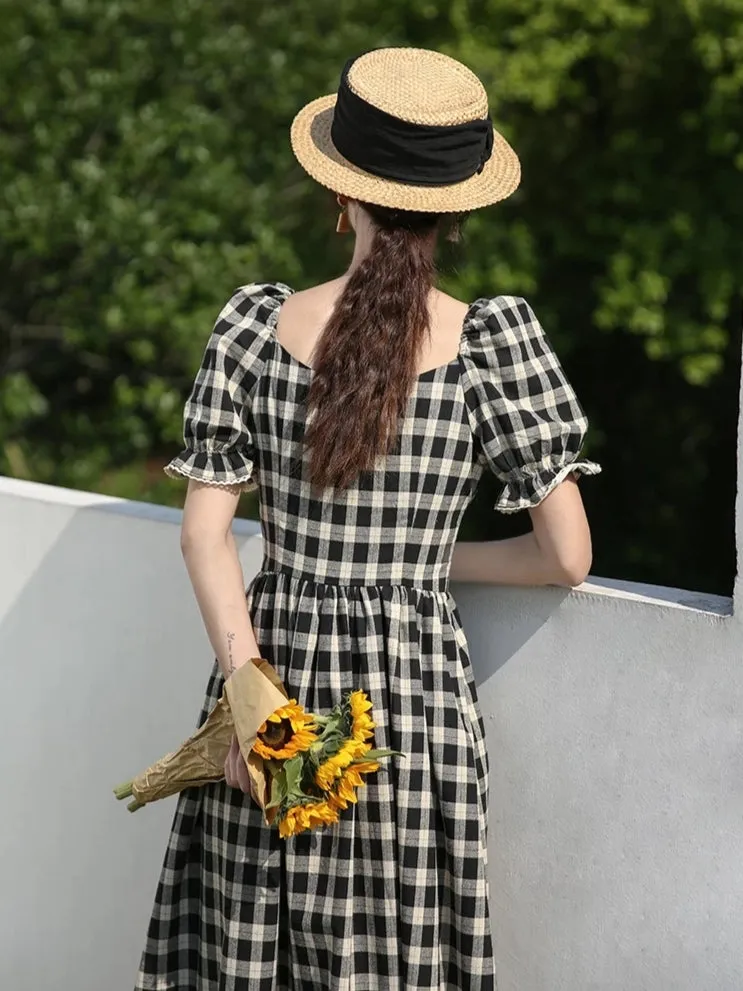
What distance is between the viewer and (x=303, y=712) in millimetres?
1845

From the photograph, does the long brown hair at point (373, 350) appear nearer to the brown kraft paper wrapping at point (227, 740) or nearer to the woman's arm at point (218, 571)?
the woman's arm at point (218, 571)

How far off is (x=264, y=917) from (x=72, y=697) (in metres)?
0.85

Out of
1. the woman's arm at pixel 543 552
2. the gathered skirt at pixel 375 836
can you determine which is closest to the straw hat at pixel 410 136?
the woman's arm at pixel 543 552

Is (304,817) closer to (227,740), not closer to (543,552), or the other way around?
(227,740)

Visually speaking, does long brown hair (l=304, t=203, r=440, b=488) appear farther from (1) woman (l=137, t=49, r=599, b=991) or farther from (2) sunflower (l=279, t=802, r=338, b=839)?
(2) sunflower (l=279, t=802, r=338, b=839)

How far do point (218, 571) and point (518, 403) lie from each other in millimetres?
451

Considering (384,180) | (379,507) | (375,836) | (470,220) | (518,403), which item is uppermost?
(470,220)

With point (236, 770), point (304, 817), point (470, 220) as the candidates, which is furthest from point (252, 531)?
point (470, 220)

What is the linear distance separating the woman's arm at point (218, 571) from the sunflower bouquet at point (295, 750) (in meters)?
0.05

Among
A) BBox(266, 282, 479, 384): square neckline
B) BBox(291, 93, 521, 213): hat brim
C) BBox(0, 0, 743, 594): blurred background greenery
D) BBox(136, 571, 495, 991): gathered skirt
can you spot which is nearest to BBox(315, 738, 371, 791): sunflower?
BBox(136, 571, 495, 991): gathered skirt

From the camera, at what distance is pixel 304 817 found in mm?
1802

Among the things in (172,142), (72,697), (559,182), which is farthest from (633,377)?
(72,697)

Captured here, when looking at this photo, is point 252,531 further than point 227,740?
Yes

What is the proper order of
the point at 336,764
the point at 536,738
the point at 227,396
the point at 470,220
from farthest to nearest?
the point at 470,220
the point at 536,738
the point at 227,396
the point at 336,764
